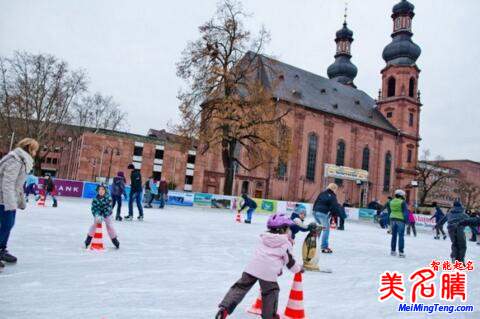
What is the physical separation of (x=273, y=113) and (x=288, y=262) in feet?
86.7

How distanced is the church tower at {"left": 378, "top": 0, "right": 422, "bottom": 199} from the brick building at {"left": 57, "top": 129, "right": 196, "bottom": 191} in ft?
108

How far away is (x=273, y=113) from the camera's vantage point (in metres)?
30.1

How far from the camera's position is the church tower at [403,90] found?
204ft

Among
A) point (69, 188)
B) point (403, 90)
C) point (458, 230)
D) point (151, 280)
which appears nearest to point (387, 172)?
point (403, 90)

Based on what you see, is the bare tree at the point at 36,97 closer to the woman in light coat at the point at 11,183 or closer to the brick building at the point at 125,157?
the brick building at the point at 125,157

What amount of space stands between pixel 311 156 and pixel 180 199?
2557 centimetres

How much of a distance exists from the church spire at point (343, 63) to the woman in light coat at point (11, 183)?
224 feet

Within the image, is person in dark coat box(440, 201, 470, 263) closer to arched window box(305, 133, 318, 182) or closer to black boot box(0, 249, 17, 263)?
black boot box(0, 249, 17, 263)

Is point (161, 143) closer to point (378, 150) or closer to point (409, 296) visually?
point (378, 150)

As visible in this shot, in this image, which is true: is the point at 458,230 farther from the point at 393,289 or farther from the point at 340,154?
the point at 340,154


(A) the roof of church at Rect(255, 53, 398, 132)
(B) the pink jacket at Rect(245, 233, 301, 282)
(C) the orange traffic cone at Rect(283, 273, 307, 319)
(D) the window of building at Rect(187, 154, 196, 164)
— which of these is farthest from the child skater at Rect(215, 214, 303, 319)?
(D) the window of building at Rect(187, 154, 196, 164)

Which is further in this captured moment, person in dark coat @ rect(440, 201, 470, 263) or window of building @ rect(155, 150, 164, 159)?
window of building @ rect(155, 150, 164, 159)

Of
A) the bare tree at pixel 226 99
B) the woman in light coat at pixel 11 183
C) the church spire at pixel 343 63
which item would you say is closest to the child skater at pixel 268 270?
the woman in light coat at pixel 11 183

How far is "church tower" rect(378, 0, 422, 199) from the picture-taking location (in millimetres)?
62125
